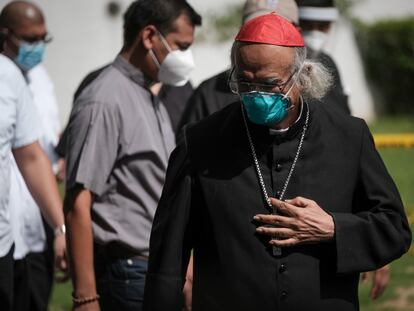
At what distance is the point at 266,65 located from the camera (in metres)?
3.37

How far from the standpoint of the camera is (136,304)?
4496 millimetres

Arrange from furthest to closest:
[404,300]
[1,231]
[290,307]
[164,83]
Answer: [404,300] → [164,83] → [1,231] → [290,307]

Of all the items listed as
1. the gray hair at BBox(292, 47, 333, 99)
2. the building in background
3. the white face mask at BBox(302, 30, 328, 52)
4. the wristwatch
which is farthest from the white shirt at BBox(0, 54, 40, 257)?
the building in background

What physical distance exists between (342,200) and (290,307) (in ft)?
1.34

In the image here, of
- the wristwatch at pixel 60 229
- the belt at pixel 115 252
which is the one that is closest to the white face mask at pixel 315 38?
the wristwatch at pixel 60 229

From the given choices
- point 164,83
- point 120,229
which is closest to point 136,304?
point 120,229

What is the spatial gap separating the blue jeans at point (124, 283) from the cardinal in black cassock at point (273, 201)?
906 mm

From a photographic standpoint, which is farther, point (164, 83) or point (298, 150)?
point (164, 83)

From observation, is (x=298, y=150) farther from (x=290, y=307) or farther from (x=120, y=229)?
(x=120, y=229)

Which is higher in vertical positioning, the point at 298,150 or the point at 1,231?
the point at 298,150

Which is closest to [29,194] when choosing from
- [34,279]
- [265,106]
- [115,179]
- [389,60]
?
[34,279]

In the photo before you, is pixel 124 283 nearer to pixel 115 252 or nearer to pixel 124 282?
pixel 124 282

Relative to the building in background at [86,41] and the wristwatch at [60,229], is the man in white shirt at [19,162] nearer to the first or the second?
the wristwatch at [60,229]

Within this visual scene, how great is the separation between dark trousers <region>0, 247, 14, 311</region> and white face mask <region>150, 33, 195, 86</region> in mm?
1091
